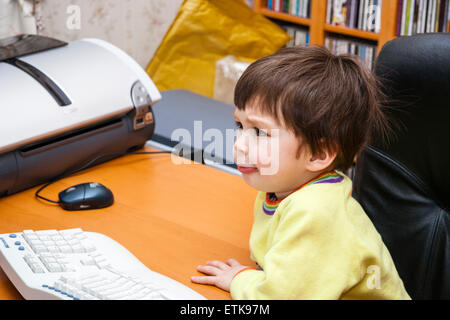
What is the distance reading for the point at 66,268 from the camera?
2.82ft

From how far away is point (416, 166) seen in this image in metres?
1.07

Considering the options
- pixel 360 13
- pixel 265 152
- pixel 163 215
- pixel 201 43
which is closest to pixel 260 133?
pixel 265 152

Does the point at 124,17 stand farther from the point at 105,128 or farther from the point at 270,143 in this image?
the point at 270,143

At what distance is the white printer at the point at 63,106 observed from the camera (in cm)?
113

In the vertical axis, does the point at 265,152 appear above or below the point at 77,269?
above

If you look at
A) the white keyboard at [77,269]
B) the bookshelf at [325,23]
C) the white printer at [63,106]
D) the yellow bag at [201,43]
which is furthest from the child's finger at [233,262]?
the bookshelf at [325,23]

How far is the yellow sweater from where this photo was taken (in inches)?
30.9

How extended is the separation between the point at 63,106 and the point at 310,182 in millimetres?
562

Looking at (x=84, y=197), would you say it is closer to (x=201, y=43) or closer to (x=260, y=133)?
(x=260, y=133)

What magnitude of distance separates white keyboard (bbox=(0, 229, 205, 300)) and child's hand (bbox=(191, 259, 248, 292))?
2.1 inches

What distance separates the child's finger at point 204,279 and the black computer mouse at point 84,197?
30 centimetres

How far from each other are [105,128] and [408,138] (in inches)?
25.1
